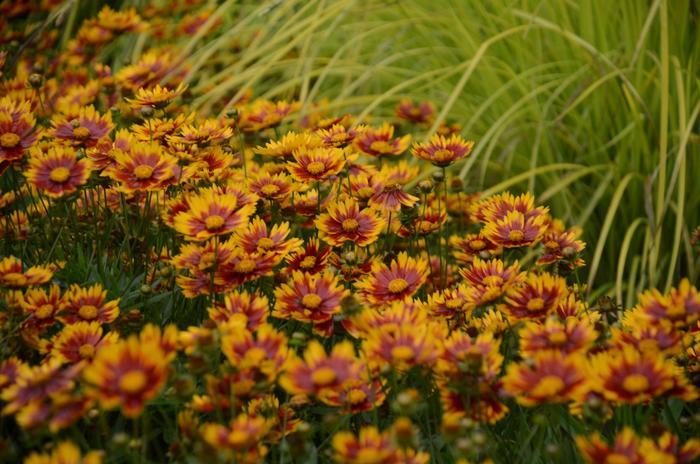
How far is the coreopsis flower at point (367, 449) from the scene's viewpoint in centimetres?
78

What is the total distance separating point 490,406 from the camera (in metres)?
1.00

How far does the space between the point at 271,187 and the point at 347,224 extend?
15 cm

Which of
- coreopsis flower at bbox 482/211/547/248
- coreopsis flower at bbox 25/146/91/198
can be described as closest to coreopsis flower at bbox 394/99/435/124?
coreopsis flower at bbox 482/211/547/248

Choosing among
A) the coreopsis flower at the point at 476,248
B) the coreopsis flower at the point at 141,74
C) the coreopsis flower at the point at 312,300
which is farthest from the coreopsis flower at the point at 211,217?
the coreopsis flower at the point at 141,74

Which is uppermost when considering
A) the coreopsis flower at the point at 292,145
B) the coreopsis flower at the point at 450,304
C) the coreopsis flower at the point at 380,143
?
the coreopsis flower at the point at 292,145

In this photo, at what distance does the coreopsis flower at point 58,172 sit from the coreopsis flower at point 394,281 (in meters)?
0.44

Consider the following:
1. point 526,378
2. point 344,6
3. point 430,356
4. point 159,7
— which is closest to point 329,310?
point 430,356

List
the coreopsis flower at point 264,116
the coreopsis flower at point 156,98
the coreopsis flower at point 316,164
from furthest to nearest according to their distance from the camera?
1. the coreopsis flower at point 264,116
2. the coreopsis flower at point 156,98
3. the coreopsis flower at point 316,164

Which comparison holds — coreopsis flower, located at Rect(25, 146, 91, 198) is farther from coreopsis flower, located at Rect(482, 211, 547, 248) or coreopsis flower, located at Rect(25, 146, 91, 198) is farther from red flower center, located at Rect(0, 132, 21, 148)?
coreopsis flower, located at Rect(482, 211, 547, 248)

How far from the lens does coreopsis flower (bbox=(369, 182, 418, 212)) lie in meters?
1.40

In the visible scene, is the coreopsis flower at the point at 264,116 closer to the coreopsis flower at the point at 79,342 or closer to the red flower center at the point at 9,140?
the red flower center at the point at 9,140

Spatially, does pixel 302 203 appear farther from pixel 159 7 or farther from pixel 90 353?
pixel 159 7

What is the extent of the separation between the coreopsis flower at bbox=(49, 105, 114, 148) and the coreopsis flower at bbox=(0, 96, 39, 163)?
0.07m

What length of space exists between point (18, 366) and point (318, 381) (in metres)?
0.36
